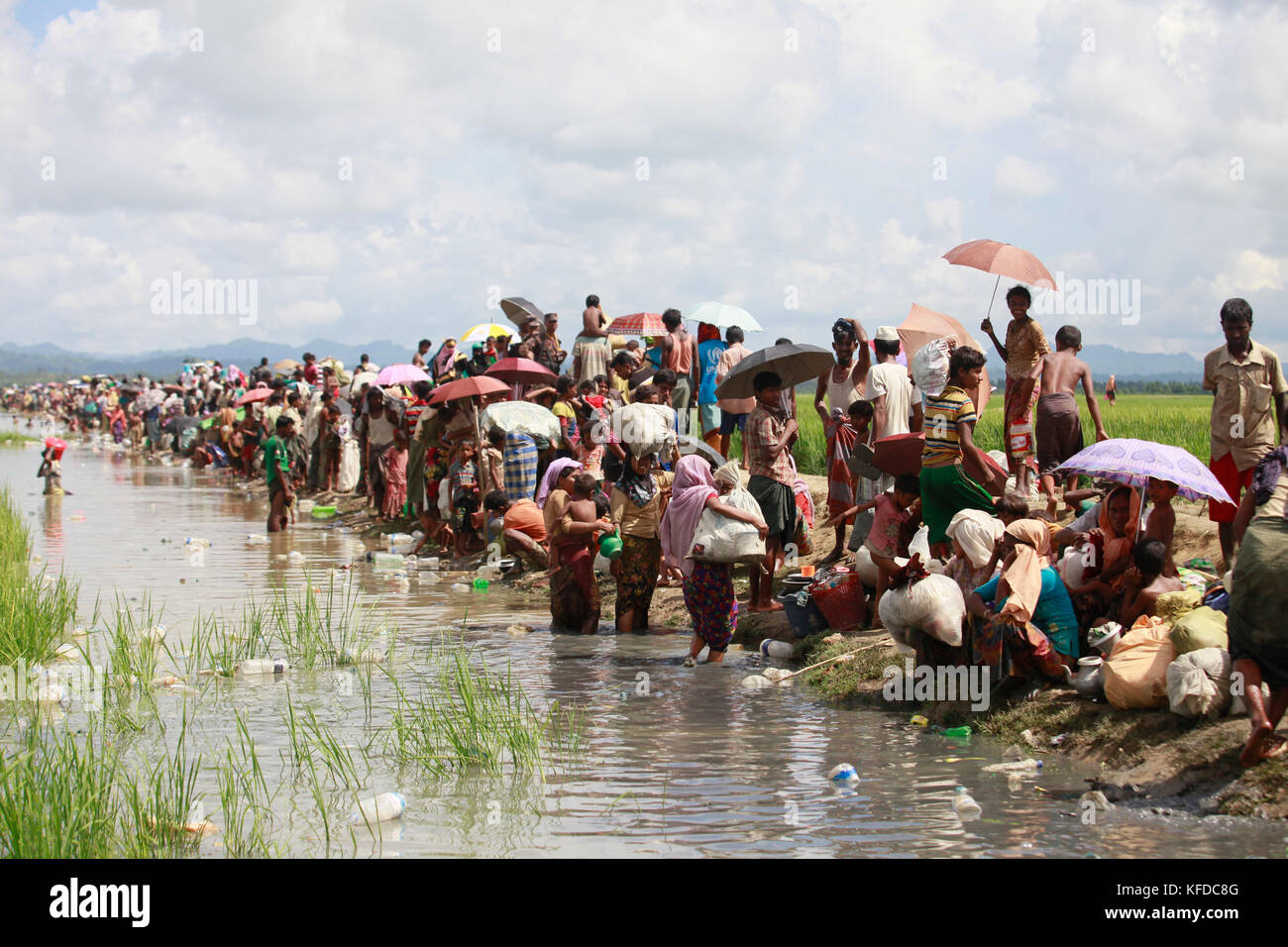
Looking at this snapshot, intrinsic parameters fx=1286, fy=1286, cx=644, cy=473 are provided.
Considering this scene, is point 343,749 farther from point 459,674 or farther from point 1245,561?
point 1245,561

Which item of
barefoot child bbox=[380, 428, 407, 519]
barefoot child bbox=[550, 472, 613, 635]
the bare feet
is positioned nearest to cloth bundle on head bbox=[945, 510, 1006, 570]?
the bare feet

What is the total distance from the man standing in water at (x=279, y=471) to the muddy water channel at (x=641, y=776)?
465cm

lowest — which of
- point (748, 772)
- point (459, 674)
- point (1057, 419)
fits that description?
point (748, 772)

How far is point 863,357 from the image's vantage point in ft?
35.5

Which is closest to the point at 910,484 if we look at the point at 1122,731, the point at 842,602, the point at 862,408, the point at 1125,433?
the point at 842,602

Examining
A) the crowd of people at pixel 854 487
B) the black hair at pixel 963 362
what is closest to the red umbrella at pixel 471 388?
the crowd of people at pixel 854 487

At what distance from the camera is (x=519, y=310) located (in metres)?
17.1

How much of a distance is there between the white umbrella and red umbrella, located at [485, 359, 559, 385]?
1911mm

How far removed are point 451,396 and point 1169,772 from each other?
9448mm

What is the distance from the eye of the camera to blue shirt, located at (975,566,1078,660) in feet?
23.8
